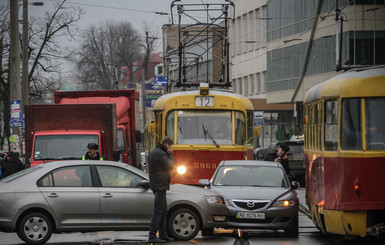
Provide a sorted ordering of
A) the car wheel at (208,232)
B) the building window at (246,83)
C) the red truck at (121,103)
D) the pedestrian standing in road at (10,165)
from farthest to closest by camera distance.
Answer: the building window at (246,83) < the red truck at (121,103) < the pedestrian standing in road at (10,165) < the car wheel at (208,232)

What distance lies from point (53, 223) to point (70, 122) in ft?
24.6

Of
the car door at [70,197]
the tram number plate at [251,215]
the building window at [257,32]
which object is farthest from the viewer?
the building window at [257,32]

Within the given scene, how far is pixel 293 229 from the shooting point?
16.2 meters

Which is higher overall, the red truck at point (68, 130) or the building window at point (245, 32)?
the building window at point (245, 32)

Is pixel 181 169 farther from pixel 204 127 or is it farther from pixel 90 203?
pixel 90 203

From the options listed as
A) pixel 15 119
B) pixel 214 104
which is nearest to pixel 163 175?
pixel 214 104

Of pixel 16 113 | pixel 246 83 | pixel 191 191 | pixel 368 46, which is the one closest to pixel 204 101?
pixel 16 113

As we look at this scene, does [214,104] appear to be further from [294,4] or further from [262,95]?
[262,95]

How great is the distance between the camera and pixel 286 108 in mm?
68062

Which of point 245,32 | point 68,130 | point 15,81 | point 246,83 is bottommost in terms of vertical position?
point 68,130

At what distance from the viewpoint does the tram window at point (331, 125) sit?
508 inches

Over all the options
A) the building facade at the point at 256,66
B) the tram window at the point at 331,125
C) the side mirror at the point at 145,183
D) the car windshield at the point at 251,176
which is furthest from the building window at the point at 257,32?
the tram window at the point at 331,125

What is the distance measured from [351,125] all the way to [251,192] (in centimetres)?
425

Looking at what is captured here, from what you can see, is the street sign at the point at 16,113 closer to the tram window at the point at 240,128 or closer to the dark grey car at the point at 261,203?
the tram window at the point at 240,128
